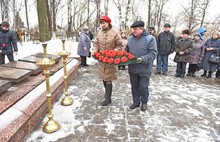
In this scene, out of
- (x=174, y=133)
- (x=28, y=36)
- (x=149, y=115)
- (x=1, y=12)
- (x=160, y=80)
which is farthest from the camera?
(x=1, y=12)

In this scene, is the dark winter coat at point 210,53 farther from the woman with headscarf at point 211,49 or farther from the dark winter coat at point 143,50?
the dark winter coat at point 143,50

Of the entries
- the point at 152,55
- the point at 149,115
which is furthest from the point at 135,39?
the point at 149,115

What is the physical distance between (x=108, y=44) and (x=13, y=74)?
204 centimetres

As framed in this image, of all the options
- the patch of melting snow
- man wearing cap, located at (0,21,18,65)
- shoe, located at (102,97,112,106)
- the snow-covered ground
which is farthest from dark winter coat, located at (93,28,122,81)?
man wearing cap, located at (0,21,18,65)

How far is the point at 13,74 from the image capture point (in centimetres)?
397

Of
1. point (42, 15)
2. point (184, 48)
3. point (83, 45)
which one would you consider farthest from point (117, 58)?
point (42, 15)

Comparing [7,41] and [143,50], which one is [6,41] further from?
[143,50]

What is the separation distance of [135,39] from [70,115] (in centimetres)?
185

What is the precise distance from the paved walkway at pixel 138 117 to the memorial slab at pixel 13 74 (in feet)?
2.92

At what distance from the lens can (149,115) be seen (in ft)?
12.1

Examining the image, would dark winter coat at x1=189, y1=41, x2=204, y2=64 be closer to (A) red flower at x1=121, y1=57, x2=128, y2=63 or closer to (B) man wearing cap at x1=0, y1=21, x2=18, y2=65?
(A) red flower at x1=121, y1=57, x2=128, y2=63

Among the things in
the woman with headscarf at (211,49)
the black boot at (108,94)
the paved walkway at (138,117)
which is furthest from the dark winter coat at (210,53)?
the black boot at (108,94)

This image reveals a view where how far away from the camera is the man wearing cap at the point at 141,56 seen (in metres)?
3.42

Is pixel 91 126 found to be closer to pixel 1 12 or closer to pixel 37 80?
pixel 37 80
